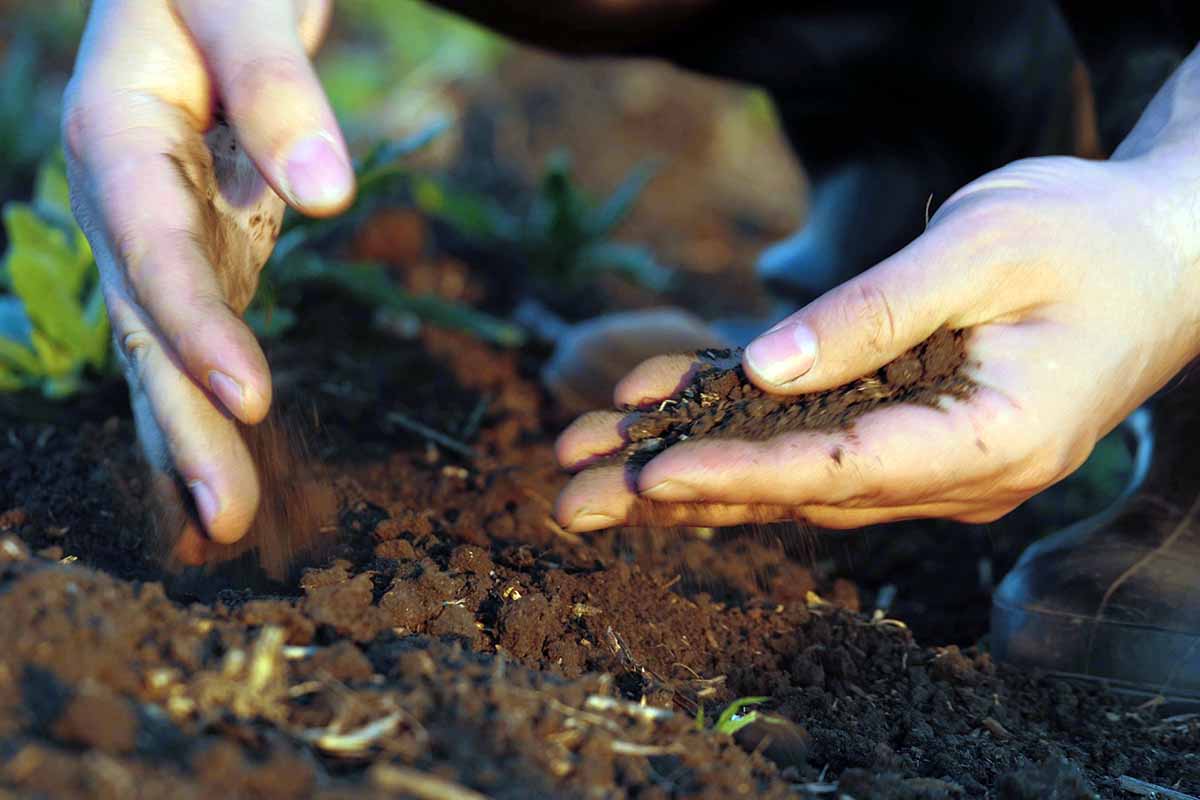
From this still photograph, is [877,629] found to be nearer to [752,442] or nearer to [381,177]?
[752,442]

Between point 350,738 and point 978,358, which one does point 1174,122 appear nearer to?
point 978,358

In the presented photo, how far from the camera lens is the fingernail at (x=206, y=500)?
1356 millimetres

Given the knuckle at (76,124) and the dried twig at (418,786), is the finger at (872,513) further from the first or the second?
the knuckle at (76,124)

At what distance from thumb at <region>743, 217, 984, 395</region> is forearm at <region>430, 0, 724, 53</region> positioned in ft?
4.91

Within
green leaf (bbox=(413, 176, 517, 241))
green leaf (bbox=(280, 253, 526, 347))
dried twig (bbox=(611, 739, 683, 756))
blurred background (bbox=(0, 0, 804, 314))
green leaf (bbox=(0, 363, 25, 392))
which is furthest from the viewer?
blurred background (bbox=(0, 0, 804, 314))

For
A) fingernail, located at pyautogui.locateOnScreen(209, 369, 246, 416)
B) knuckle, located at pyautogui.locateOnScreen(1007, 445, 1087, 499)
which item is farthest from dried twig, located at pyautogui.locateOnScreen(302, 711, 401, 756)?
knuckle, located at pyautogui.locateOnScreen(1007, 445, 1087, 499)

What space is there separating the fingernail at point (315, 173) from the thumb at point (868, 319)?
52 centimetres

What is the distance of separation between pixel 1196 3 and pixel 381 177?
162cm

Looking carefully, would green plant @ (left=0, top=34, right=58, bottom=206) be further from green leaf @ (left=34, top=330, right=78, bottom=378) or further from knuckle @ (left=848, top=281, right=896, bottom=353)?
knuckle @ (left=848, top=281, right=896, bottom=353)

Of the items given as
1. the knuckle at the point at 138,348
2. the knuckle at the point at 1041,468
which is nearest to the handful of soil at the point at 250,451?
the knuckle at the point at 138,348

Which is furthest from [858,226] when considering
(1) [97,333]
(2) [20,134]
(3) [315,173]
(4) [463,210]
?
(2) [20,134]

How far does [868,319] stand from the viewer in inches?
52.5

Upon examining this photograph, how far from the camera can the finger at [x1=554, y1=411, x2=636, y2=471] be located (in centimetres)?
149

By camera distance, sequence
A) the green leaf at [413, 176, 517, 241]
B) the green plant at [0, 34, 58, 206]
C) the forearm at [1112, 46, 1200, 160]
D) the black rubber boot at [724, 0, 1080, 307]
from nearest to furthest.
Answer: the forearm at [1112, 46, 1200, 160] < the black rubber boot at [724, 0, 1080, 307] < the green leaf at [413, 176, 517, 241] < the green plant at [0, 34, 58, 206]
